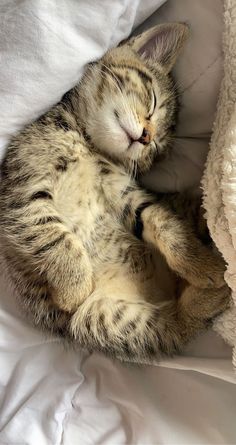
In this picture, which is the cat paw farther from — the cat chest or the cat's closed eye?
the cat's closed eye

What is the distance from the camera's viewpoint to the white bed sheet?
1.22m

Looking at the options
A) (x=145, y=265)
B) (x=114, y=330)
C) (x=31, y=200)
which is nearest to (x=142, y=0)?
(x=31, y=200)

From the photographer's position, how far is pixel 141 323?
136cm

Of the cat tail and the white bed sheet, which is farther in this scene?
the cat tail

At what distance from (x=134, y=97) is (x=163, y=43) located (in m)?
0.20

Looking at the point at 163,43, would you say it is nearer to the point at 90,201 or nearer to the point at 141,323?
the point at 90,201

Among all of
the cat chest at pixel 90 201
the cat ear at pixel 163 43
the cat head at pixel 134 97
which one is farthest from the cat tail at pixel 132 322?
the cat ear at pixel 163 43

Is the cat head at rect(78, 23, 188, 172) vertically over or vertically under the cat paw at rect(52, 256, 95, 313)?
over

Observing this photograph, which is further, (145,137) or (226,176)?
(145,137)

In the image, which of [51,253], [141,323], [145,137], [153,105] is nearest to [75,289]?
[51,253]

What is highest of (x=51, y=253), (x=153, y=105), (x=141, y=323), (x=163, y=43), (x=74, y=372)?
(x=163, y=43)

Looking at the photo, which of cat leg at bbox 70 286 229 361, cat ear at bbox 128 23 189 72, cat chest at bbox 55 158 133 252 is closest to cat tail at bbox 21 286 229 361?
cat leg at bbox 70 286 229 361

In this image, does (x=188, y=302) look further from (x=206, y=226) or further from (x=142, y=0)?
(x=142, y=0)

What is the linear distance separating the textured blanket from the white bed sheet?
159mm
